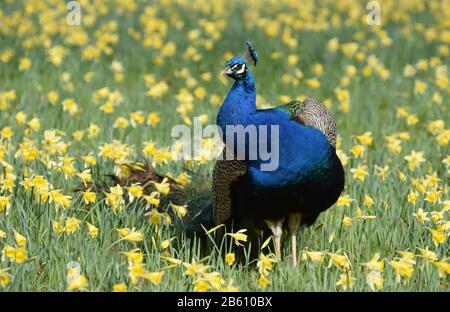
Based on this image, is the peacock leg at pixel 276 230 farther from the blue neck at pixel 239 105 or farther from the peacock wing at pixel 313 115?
the blue neck at pixel 239 105

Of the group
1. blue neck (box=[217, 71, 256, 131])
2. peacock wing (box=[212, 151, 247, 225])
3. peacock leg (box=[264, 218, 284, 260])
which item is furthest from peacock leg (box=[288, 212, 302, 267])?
blue neck (box=[217, 71, 256, 131])

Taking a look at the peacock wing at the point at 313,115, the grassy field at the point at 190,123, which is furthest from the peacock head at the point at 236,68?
the grassy field at the point at 190,123

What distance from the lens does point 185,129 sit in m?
6.54

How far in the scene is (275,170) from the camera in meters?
4.06

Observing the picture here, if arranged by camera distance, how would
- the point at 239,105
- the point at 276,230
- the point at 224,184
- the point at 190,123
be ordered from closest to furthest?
the point at 239,105 < the point at 224,184 < the point at 276,230 < the point at 190,123

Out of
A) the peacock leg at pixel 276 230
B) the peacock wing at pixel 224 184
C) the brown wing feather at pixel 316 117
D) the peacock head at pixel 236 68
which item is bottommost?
the peacock leg at pixel 276 230

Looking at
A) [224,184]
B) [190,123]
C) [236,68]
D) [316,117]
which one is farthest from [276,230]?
[190,123]

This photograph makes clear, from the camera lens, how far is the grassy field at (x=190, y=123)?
13.0 feet

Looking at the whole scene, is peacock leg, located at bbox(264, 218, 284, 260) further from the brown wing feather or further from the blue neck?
the blue neck

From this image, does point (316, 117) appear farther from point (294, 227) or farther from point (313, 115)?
point (294, 227)

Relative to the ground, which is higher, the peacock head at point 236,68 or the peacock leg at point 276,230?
the peacock head at point 236,68

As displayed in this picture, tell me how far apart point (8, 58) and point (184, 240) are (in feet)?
14.0

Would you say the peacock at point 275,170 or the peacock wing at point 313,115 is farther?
the peacock wing at point 313,115

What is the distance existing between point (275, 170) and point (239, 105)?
0.35 m
